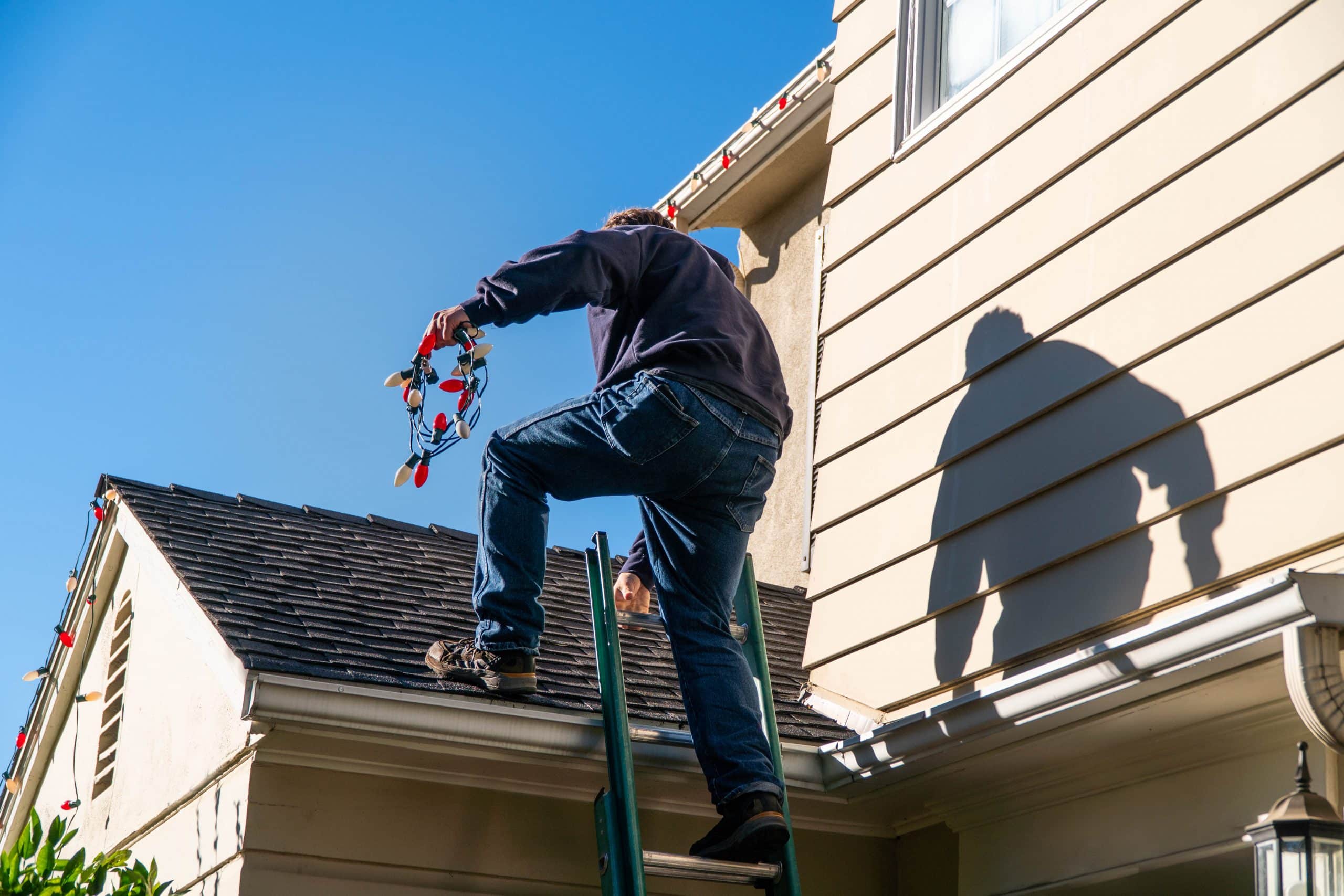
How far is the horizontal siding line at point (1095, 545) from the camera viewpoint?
3.00 meters

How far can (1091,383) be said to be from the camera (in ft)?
11.8

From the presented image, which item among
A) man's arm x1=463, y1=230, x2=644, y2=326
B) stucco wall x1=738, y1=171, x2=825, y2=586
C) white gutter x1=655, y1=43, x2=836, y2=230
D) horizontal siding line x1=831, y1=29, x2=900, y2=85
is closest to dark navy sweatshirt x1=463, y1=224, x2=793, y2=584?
man's arm x1=463, y1=230, x2=644, y2=326

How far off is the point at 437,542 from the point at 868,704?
214 centimetres

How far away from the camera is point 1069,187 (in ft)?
12.6

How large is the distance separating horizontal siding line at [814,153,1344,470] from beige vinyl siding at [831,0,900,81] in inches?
49.3

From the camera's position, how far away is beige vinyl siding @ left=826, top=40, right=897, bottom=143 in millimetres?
4785

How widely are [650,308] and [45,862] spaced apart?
213 centimetres

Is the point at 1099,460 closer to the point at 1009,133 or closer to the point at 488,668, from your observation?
the point at 1009,133

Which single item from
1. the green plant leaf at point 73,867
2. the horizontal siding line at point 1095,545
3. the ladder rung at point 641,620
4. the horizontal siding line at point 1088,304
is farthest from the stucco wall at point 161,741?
the horizontal siding line at point 1088,304

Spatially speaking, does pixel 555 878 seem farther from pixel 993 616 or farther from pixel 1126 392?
pixel 1126 392

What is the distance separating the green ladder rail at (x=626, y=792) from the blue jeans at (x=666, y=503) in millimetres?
145

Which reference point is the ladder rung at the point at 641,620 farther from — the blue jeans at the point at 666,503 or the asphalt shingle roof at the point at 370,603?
the asphalt shingle roof at the point at 370,603

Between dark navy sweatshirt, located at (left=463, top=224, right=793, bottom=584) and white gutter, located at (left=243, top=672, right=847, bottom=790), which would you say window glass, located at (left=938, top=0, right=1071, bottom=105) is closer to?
dark navy sweatshirt, located at (left=463, top=224, right=793, bottom=584)

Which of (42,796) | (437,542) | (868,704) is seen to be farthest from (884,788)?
(42,796)
